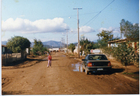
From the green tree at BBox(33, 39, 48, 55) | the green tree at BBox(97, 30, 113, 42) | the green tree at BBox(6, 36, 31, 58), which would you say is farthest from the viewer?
the green tree at BBox(33, 39, 48, 55)

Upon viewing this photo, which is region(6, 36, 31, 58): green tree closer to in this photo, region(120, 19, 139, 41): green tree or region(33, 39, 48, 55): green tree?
region(120, 19, 139, 41): green tree

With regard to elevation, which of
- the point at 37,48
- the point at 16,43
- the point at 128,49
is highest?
the point at 16,43

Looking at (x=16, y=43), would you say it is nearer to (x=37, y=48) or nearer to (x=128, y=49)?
(x=128, y=49)

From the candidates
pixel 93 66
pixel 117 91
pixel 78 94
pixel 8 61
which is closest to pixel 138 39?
pixel 93 66

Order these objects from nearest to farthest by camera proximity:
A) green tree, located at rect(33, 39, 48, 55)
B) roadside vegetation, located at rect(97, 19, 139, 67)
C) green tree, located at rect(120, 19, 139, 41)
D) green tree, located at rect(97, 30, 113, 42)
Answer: roadside vegetation, located at rect(97, 19, 139, 67)
green tree, located at rect(120, 19, 139, 41)
green tree, located at rect(97, 30, 113, 42)
green tree, located at rect(33, 39, 48, 55)

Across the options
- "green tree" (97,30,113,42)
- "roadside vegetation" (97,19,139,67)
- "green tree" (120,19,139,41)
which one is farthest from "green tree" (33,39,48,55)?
"roadside vegetation" (97,19,139,67)

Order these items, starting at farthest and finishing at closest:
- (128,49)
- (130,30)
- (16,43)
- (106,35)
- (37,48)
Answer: (37,48) → (106,35) → (16,43) → (130,30) → (128,49)

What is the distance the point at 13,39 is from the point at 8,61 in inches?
256

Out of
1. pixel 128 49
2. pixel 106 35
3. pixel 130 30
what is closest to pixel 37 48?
pixel 106 35

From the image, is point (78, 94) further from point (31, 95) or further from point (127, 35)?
point (127, 35)

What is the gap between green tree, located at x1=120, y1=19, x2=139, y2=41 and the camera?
36.8 feet

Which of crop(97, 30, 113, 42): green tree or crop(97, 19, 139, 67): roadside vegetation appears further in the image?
crop(97, 30, 113, 42): green tree

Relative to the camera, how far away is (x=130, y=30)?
11828 millimetres

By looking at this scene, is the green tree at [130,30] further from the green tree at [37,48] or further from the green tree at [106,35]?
the green tree at [37,48]
